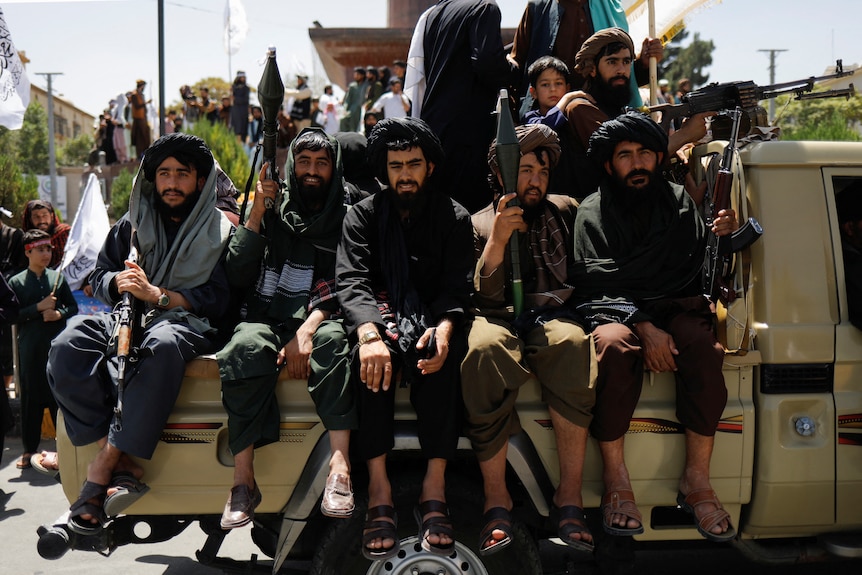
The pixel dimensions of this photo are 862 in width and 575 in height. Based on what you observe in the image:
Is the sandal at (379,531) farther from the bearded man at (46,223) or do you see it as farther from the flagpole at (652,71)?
the bearded man at (46,223)

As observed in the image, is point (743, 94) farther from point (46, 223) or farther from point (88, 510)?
point (46, 223)

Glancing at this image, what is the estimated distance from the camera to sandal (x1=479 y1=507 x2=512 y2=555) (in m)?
3.05

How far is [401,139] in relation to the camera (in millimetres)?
3680

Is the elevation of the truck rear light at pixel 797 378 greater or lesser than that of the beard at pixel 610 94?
lesser

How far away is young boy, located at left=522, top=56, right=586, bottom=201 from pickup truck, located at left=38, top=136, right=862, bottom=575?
4.22 ft

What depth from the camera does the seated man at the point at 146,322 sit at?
316cm

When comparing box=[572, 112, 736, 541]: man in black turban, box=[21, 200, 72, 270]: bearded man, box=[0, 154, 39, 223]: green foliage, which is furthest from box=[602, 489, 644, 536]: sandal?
box=[0, 154, 39, 223]: green foliage

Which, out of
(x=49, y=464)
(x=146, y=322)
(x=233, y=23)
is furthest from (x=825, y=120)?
(x=49, y=464)

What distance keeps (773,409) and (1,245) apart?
6929 mm

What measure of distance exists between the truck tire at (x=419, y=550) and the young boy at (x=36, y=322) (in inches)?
172

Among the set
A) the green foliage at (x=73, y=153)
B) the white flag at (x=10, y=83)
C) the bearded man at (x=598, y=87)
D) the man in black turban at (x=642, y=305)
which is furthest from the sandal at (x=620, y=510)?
A: the green foliage at (x=73, y=153)

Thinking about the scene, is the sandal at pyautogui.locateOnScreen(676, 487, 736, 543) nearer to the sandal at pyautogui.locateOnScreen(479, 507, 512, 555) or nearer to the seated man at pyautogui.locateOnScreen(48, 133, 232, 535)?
the sandal at pyautogui.locateOnScreen(479, 507, 512, 555)

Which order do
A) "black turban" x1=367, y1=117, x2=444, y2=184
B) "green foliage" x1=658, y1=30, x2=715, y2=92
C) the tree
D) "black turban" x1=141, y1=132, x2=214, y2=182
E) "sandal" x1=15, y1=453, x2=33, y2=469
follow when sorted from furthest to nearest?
"green foliage" x1=658, y1=30, x2=715, y2=92, the tree, "sandal" x1=15, y1=453, x2=33, y2=469, "black turban" x1=141, y1=132, x2=214, y2=182, "black turban" x1=367, y1=117, x2=444, y2=184

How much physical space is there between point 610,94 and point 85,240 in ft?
15.6
